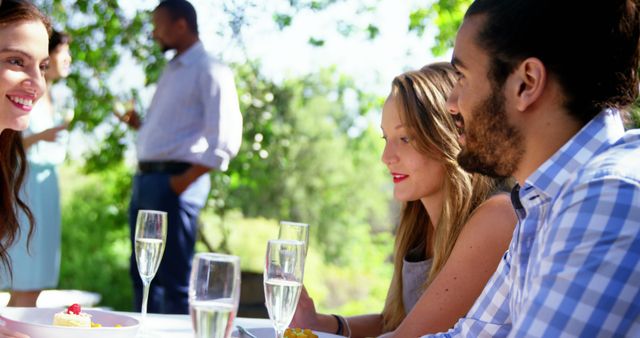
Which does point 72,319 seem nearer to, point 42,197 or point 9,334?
point 9,334

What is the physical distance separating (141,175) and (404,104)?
2.57 m

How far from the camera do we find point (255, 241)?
8.09 meters

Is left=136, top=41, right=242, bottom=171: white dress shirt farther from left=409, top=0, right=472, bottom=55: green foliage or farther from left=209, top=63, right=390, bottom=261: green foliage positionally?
left=209, top=63, right=390, bottom=261: green foliage

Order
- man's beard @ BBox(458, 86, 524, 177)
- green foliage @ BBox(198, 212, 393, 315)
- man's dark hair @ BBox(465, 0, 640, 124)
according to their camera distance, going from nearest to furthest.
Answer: man's dark hair @ BBox(465, 0, 640, 124) < man's beard @ BBox(458, 86, 524, 177) < green foliage @ BBox(198, 212, 393, 315)

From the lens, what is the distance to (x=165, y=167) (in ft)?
14.9

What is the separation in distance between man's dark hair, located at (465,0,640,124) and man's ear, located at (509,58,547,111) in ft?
0.04

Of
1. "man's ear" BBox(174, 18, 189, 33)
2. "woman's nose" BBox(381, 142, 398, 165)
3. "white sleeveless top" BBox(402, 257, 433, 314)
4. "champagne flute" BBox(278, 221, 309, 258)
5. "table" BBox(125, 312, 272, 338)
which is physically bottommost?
"table" BBox(125, 312, 272, 338)

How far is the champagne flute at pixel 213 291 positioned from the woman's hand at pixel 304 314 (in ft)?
3.16

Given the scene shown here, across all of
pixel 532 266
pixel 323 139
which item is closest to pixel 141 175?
pixel 532 266

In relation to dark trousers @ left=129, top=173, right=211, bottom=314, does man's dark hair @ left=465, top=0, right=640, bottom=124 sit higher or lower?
higher

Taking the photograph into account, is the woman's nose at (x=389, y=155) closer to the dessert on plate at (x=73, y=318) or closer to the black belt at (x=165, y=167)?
the dessert on plate at (x=73, y=318)

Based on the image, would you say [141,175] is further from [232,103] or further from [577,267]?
[577,267]

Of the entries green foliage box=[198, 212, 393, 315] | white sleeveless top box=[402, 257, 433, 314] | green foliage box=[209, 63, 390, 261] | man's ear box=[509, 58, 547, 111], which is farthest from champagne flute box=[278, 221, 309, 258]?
green foliage box=[198, 212, 393, 315]

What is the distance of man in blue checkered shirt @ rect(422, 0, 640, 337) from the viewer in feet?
3.68
